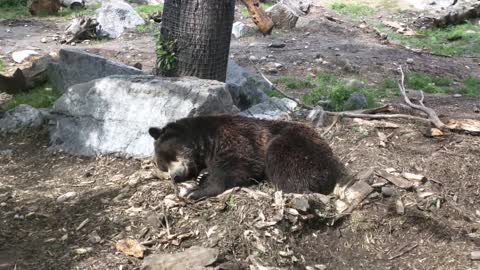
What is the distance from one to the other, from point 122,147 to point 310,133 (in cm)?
191

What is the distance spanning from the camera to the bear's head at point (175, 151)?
5.36 metres

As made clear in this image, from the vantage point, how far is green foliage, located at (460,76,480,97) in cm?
946

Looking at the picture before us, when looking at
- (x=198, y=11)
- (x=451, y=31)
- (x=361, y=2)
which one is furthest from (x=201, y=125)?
(x=361, y=2)

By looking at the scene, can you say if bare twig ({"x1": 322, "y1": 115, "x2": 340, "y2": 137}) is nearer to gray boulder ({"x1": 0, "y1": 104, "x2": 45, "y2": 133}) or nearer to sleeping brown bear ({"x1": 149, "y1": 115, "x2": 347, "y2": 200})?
sleeping brown bear ({"x1": 149, "y1": 115, "x2": 347, "y2": 200})

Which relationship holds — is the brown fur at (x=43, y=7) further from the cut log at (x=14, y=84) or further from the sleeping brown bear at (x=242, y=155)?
the sleeping brown bear at (x=242, y=155)

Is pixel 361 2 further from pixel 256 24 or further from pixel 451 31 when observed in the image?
pixel 256 24

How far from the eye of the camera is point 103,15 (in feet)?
45.8

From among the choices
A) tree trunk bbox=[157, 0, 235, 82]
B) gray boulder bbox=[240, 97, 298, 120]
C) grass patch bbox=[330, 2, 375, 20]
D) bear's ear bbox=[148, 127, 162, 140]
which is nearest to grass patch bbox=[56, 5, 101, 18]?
grass patch bbox=[330, 2, 375, 20]

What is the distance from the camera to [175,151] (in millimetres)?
5383

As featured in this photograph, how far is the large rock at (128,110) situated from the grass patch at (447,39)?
827cm

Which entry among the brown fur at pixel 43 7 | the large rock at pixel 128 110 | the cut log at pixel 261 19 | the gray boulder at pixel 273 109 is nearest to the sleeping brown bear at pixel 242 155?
the large rock at pixel 128 110

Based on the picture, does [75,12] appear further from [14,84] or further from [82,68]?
[82,68]

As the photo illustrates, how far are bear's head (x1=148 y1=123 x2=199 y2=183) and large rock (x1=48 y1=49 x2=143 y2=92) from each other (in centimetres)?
241

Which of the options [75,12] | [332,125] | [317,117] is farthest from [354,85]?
[75,12]
